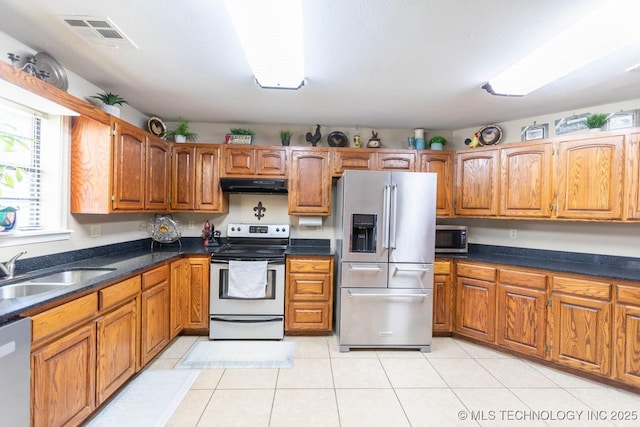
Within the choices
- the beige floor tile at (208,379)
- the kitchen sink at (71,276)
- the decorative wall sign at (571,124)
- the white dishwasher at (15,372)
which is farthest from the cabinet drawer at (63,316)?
the decorative wall sign at (571,124)

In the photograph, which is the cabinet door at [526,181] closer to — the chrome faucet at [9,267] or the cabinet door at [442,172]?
the cabinet door at [442,172]

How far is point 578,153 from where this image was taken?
2510 millimetres

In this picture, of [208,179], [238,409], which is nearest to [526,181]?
[238,409]

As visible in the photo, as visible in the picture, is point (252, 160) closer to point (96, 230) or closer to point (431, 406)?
point (96, 230)

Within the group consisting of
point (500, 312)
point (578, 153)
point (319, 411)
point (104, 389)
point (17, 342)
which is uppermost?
point (578, 153)

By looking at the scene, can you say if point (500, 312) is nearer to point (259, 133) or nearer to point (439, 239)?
point (439, 239)

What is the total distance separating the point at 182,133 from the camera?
10.6 feet

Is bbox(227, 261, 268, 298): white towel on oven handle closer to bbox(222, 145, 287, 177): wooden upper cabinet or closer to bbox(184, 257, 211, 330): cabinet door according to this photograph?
bbox(184, 257, 211, 330): cabinet door

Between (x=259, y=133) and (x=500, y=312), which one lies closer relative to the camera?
(x=500, y=312)

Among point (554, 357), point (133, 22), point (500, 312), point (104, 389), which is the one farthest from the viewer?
point (500, 312)

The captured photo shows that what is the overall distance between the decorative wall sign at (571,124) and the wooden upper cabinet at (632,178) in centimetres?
40

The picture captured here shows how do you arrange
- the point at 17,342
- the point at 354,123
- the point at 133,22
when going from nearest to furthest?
the point at 17,342 < the point at 133,22 < the point at 354,123

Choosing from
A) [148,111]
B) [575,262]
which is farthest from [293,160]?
[575,262]

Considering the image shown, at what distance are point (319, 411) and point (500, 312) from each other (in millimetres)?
1943
